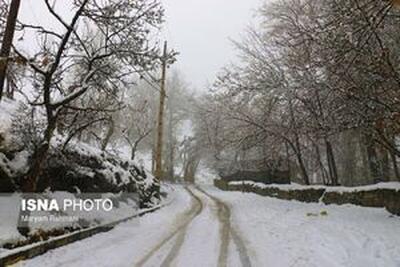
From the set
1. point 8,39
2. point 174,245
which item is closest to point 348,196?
point 174,245

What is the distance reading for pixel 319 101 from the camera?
17203 millimetres

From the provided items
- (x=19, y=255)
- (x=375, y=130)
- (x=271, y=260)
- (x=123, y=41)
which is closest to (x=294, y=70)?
(x=375, y=130)

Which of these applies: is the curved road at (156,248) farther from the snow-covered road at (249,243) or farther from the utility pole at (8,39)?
the utility pole at (8,39)

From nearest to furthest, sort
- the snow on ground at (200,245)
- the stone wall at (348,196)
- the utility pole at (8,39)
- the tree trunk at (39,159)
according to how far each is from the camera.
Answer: the snow on ground at (200,245), the utility pole at (8,39), the tree trunk at (39,159), the stone wall at (348,196)

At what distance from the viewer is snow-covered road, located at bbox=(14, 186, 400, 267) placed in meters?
7.18

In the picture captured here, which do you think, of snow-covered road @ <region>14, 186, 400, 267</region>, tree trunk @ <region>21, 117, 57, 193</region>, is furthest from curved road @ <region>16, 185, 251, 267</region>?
tree trunk @ <region>21, 117, 57, 193</region>

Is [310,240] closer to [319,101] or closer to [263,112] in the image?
[319,101]

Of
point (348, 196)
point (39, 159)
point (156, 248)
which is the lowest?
point (156, 248)

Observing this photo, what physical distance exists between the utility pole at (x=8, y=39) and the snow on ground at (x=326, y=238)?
6.27 m

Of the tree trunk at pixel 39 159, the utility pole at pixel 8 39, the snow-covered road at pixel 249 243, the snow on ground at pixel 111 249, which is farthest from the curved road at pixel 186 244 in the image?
the utility pole at pixel 8 39

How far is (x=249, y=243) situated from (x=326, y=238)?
1.71 m

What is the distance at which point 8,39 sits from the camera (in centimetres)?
866

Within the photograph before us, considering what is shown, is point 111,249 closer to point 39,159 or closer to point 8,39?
point 39,159

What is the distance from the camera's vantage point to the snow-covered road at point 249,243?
7.18m
